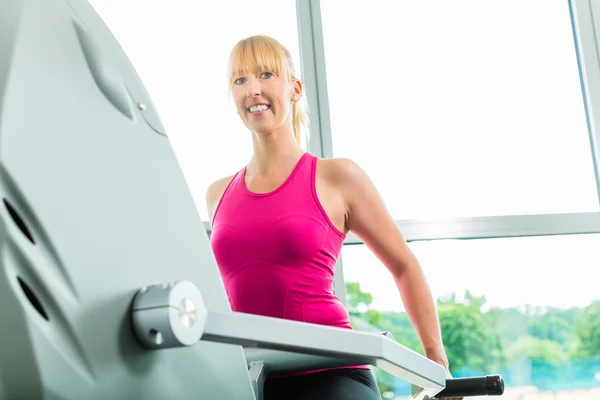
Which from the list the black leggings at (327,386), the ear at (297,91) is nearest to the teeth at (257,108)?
the ear at (297,91)

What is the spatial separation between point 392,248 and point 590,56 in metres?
1.79

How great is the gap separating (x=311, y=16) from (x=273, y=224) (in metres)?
1.33

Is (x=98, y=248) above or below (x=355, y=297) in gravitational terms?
above

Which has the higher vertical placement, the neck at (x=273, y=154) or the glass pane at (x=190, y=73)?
the glass pane at (x=190, y=73)

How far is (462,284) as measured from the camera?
233 centimetres

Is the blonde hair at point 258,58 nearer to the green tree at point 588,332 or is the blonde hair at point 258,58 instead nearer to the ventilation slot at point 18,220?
the ventilation slot at point 18,220

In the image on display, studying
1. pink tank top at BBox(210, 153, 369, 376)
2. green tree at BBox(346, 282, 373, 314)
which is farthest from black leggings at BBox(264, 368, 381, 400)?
green tree at BBox(346, 282, 373, 314)

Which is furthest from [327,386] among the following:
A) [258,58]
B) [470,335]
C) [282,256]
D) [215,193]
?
[470,335]

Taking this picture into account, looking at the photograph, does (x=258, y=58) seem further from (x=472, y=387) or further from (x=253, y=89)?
(x=472, y=387)

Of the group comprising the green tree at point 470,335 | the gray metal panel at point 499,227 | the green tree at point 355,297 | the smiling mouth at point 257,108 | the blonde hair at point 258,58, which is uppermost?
the blonde hair at point 258,58

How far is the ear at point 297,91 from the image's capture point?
1.50 meters

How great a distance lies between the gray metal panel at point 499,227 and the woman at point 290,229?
33.1 inches

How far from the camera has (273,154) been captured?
4.66 ft

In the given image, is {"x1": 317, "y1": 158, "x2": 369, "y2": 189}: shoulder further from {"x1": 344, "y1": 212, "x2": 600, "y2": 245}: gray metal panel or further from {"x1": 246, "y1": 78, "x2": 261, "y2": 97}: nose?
{"x1": 344, "y1": 212, "x2": 600, "y2": 245}: gray metal panel
